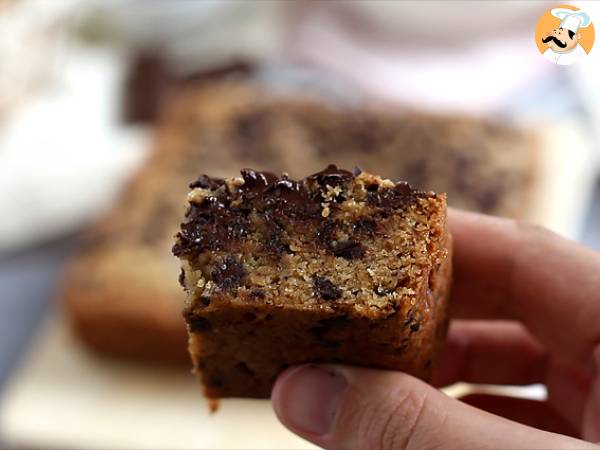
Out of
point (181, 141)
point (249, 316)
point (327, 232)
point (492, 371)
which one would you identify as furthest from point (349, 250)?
point (181, 141)

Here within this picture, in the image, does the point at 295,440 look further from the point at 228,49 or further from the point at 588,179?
the point at 228,49

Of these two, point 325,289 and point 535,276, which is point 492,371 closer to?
point 535,276

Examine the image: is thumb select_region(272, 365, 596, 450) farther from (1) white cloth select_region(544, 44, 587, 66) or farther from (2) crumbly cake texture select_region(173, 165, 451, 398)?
(1) white cloth select_region(544, 44, 587, 66)

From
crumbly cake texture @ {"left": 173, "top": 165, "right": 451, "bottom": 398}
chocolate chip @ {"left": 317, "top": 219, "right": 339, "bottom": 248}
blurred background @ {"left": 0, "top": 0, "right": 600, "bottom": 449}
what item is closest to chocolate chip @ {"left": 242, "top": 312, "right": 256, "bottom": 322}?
crumbly cake texture @ {"left": 173, "top": 165, "right": 451, "bottom": 398}

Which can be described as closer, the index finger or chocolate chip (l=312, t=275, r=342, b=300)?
chocolate chip (l=312, t=275, r=342, b=300)

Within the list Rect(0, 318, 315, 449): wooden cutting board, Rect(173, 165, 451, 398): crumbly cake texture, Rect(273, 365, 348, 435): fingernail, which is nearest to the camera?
Rect(173, 165, 451, 398): crumbly cake texture

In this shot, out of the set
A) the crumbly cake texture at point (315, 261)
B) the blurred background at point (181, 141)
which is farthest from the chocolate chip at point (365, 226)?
the blurred background at point (181, 141)
